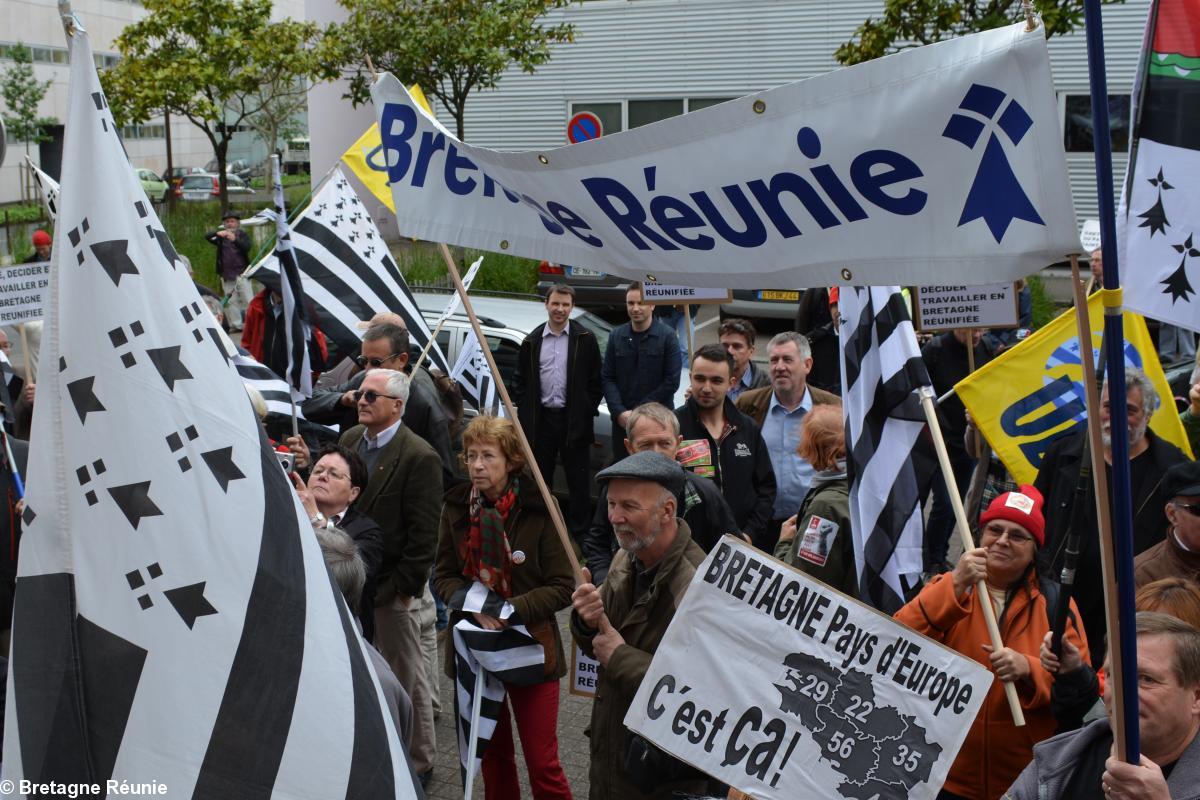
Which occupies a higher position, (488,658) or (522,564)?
(522,564)

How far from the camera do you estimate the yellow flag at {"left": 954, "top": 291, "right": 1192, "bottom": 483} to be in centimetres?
569

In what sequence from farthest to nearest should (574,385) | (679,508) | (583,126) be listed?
(583,126) → (574,385) → (679,508)

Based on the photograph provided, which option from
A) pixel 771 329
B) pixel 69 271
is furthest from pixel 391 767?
Answer: pixel 771 329

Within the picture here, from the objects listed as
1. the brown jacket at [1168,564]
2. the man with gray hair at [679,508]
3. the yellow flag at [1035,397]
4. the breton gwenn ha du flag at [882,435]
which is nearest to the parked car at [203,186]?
the man with gray hair at [679,508]

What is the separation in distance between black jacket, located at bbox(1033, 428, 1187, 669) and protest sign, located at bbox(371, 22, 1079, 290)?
2.14 metres

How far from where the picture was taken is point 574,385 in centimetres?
948

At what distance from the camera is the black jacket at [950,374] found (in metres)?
8.45

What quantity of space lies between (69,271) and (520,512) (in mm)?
2656

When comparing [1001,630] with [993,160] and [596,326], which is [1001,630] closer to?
[993,160]

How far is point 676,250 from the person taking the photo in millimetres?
3332

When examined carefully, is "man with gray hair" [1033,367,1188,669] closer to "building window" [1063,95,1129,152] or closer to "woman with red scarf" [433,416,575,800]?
"woman with red scarf" [433,416,575,800]

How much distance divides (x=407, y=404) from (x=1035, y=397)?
3.42 metres

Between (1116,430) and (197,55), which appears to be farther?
(197,55)

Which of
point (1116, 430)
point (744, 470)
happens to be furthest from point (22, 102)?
point (1116, 430)
